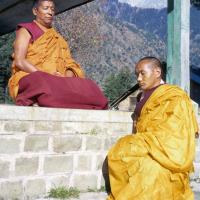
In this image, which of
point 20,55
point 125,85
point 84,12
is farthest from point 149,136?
point 125,85

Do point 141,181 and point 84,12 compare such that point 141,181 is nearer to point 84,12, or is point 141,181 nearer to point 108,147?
point 108,147

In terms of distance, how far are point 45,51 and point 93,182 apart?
1.60 m

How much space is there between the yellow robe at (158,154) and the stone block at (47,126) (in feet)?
2.12

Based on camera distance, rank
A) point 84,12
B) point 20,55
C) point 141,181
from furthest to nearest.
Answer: point 84,12 → point 20,55 → point 141,181

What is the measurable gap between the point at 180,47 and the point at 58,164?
2.22m

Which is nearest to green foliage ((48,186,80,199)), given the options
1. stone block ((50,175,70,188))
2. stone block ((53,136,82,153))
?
stone block ((50,175,70,188))

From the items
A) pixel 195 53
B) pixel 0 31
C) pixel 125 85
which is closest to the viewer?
pixel 0 31

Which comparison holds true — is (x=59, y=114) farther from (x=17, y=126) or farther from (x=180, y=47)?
(x=180, y=47)

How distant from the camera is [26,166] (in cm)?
400

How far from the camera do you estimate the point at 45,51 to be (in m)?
4.58

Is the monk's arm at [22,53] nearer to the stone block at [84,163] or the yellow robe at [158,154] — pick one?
the stone block at [84,163]

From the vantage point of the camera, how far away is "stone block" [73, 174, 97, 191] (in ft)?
14.3

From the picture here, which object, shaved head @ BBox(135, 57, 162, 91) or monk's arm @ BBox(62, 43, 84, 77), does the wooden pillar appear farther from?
monk's arm @ BBox(62, 43, 84, 77)

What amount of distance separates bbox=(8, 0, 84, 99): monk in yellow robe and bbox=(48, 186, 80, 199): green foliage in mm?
1151
